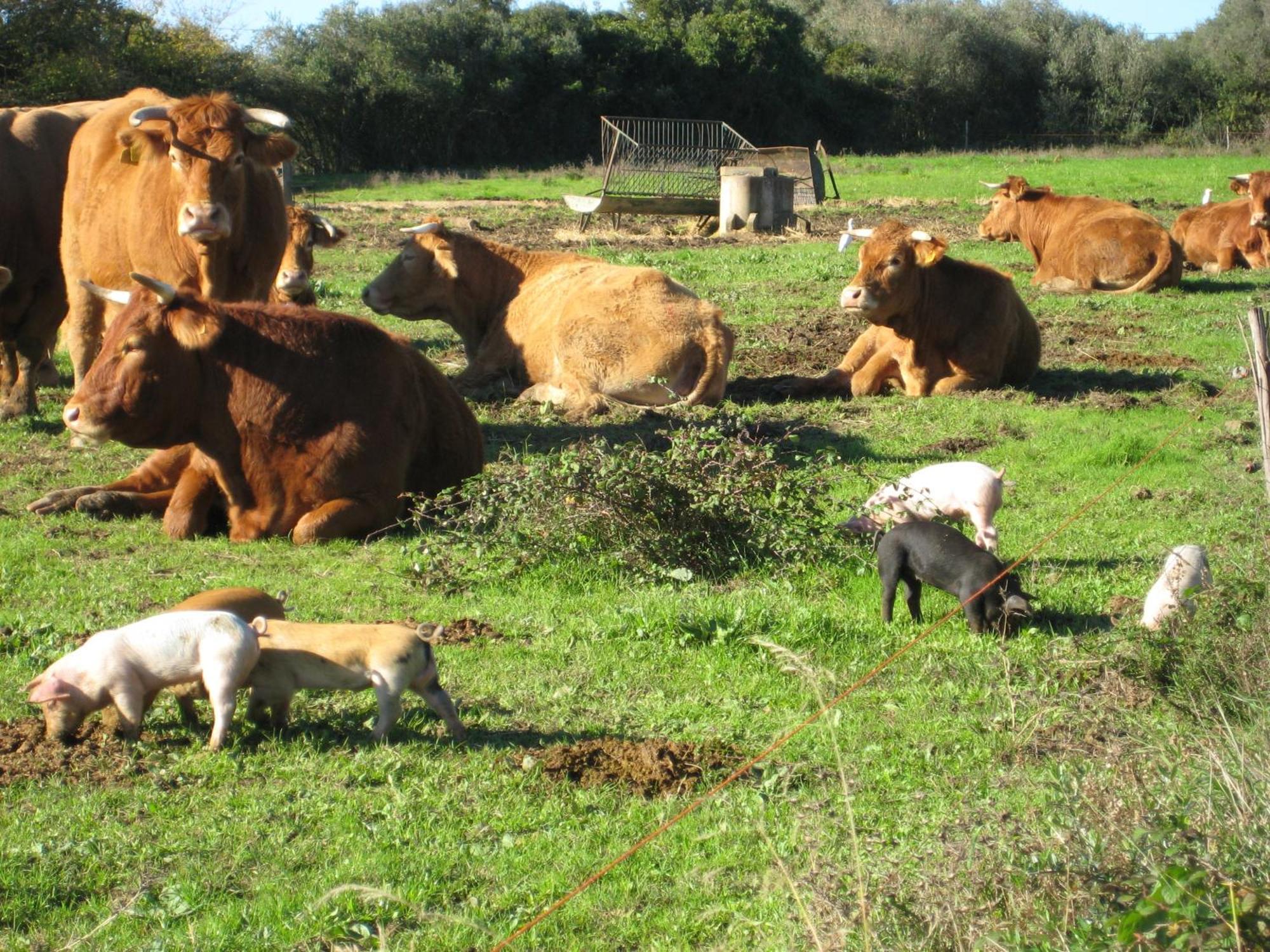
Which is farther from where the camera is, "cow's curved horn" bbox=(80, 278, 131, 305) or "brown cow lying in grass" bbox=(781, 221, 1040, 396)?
"brown cow lying in grass" bbox=(781, 221, 1040, 396)

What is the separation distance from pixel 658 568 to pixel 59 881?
156 inches

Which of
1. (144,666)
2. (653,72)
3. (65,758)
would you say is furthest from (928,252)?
(653,72)

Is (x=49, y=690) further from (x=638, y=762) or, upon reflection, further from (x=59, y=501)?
(x=59, y=501)

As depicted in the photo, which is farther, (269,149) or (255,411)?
(269,149)

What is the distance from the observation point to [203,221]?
407 inches

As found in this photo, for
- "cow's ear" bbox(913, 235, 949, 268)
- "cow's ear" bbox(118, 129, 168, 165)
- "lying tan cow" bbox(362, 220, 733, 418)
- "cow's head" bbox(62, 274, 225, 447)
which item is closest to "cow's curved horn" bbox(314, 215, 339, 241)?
"lying tan cow" bbox(362, 220, 733, 418)

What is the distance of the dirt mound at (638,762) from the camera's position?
504cm

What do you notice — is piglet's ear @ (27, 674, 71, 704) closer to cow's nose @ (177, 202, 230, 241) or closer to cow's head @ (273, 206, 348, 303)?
cow's nose @ (177, 202, 230, 241)

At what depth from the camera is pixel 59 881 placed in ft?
13.9

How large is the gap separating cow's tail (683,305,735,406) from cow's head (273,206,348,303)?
4011 millimetres

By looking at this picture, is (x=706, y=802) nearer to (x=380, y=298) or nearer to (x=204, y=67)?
(x=380, y=298)

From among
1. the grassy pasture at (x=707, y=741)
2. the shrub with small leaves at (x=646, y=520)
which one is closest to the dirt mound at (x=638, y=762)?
the grassy pasture at (x=707, y=741)

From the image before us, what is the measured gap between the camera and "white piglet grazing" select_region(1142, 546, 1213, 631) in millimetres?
6094

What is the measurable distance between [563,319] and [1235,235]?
13383 mm
